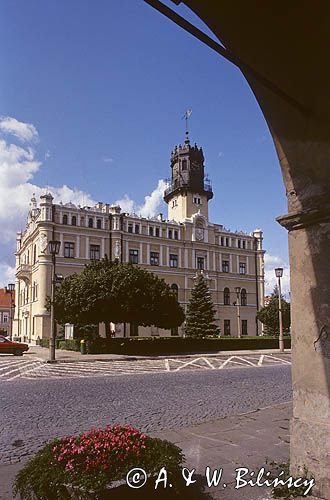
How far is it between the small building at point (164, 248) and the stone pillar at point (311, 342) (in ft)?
151

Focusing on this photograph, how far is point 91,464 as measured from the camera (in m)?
3.37

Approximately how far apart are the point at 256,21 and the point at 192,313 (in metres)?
44.2

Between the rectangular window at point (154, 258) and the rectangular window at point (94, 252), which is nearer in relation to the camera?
the rectangular window at point (94, 252)

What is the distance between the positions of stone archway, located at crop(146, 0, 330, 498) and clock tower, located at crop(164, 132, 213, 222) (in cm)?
5836

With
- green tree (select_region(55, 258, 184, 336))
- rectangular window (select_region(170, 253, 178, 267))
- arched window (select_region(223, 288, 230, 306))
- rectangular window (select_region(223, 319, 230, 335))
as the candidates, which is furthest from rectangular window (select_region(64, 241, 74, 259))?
rectangular window (select_region(223, 319, 230, 335))

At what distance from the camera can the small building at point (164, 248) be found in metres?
51.2

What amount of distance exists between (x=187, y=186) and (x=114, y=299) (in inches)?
1434

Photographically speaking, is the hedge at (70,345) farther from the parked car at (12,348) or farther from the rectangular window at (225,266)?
the rectangular window at (225,266)

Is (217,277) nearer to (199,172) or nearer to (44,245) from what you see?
(199,172)

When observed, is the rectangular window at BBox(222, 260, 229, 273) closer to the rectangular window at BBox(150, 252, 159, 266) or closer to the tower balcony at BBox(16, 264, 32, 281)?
the rectangular window at BBox(150, 252, 159, 266)

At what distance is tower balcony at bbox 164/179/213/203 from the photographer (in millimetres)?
63431

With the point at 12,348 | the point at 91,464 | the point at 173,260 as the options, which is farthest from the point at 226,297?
the point at 91,464

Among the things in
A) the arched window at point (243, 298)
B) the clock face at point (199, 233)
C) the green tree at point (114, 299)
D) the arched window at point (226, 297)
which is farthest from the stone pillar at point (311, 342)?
the arched window at point (243, 298)

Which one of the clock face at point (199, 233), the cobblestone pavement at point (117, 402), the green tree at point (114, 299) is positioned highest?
the clock face at point (199, 233)
